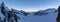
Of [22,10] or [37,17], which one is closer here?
[22,10]

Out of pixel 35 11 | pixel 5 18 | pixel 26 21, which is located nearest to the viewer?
pixel 5 18

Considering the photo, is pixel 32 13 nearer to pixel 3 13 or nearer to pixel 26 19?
pixel 26 19

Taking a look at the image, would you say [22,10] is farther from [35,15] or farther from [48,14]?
[48,14]

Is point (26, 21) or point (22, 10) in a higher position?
point (22, 10)

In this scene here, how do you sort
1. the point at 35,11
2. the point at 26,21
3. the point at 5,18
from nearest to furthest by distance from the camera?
1. the point at 5,18
2. the point at 35,11
3. the point at 26,21

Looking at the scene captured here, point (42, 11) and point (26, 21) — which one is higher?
point (42, 11)

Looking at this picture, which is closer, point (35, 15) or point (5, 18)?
point (5, 18)

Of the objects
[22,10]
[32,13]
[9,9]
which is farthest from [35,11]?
[9,9]

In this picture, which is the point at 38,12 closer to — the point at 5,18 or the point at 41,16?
the point at 41,16
